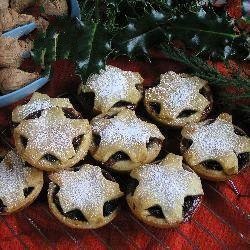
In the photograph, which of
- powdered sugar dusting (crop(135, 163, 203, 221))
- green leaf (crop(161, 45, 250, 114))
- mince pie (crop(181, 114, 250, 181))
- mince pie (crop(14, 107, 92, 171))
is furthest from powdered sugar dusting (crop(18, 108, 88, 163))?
green leaf (crop(161, 45, 250, 114))

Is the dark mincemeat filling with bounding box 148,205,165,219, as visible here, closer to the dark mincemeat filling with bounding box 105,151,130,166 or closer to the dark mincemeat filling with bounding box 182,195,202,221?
the dark mincemeat filling with bounding box 182,195,202,221

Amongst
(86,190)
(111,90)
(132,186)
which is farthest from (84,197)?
(111,90)

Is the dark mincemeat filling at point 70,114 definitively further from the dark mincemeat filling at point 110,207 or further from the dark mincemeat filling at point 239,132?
the dark mincemeat filling at point 239,132

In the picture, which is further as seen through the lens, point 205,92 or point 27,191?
point 205,92

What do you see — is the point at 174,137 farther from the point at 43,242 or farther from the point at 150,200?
the point at 43,242

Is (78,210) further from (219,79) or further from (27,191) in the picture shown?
(219,79)

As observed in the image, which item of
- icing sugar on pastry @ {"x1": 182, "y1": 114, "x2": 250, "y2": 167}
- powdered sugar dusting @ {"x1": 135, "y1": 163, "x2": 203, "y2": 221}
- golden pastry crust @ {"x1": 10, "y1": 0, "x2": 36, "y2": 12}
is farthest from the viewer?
golden pastry crust @ {"x1": 10, "y1": 0, "x2": 36, "y2": 12}

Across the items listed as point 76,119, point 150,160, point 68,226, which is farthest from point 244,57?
point 68,226
